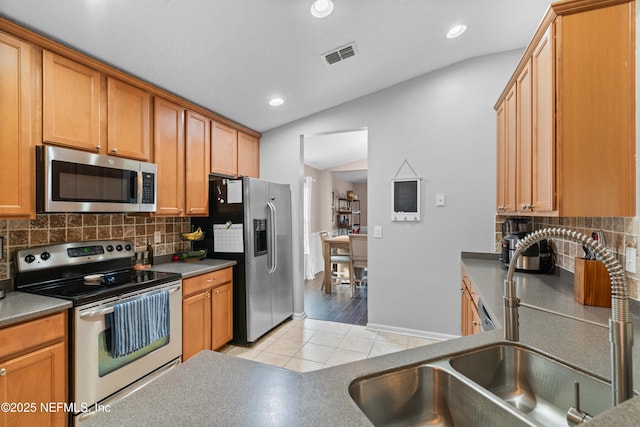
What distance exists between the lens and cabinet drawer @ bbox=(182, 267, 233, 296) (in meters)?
2.46

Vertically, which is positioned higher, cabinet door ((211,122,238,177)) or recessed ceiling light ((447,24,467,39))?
recessed ceiling light ((447,24,467,39))

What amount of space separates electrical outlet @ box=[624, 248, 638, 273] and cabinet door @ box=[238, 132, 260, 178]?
3.25m

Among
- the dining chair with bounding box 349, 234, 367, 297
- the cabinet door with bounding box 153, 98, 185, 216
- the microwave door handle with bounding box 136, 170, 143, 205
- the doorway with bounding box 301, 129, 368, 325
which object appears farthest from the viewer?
the dining chair with bounding box 349, 234, 367, 297

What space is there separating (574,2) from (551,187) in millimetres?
850

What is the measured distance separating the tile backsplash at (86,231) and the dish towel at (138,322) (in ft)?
2.39

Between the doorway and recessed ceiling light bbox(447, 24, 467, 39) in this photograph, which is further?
the doorway

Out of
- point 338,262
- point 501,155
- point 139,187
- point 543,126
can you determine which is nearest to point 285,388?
point 543,126

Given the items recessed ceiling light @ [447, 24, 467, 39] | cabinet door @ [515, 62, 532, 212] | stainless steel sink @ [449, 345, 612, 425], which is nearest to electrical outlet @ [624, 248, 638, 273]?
cabinet door @ [515, 62, 532, 212]

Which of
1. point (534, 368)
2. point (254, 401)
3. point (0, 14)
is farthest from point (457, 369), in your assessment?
point (0, 14)

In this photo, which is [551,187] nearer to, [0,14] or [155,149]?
[155,149]

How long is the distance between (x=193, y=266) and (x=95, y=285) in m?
0.81

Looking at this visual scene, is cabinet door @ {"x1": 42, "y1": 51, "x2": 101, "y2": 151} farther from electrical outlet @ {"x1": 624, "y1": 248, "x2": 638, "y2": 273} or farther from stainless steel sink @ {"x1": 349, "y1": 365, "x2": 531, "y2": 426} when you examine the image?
electrical outlet @ {"x1": 624, "y1": 248, "x2": 638, "y2": 273}

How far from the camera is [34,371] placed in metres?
1.50

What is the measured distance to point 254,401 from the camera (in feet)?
2.50
